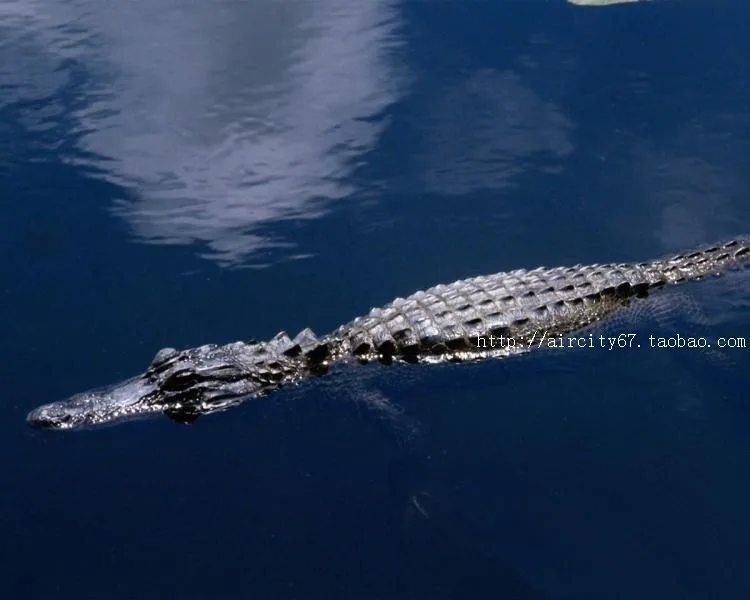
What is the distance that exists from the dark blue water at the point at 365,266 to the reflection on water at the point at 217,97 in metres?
0.04

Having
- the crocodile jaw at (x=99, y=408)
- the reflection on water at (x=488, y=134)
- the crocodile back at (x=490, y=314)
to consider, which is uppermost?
the reflection on water at (x=488, y=134)

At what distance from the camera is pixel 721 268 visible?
25.8 ft

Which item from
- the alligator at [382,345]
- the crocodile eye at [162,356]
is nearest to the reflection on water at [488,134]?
the alligator at [382,345]

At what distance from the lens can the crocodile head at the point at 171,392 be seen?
6555 millimetres

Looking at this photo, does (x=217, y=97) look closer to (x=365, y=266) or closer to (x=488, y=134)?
(x=488, y=134)

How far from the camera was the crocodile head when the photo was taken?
6555 mm

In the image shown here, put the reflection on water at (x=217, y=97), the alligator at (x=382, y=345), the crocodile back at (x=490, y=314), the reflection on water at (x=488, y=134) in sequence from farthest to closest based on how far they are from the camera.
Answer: the reflection on water at (x=488, y=134) → the reflection on water at (x=217, y=97) → the crocodile back at (x=490, y=314) → the alligator at (x=382, y=345)

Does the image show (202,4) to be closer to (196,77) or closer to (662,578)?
(196,77)

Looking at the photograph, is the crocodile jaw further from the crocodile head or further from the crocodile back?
the crocodile back

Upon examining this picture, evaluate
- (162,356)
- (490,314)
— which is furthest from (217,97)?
(490,314)

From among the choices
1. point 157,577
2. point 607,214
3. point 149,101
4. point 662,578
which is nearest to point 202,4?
point 149,101

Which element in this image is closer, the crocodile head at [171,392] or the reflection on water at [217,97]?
the crocodile head at [171,392]

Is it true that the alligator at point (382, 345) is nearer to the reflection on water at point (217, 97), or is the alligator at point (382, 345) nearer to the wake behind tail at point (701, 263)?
the wake behind tail at point (701, 263)

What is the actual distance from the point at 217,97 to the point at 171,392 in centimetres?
548
